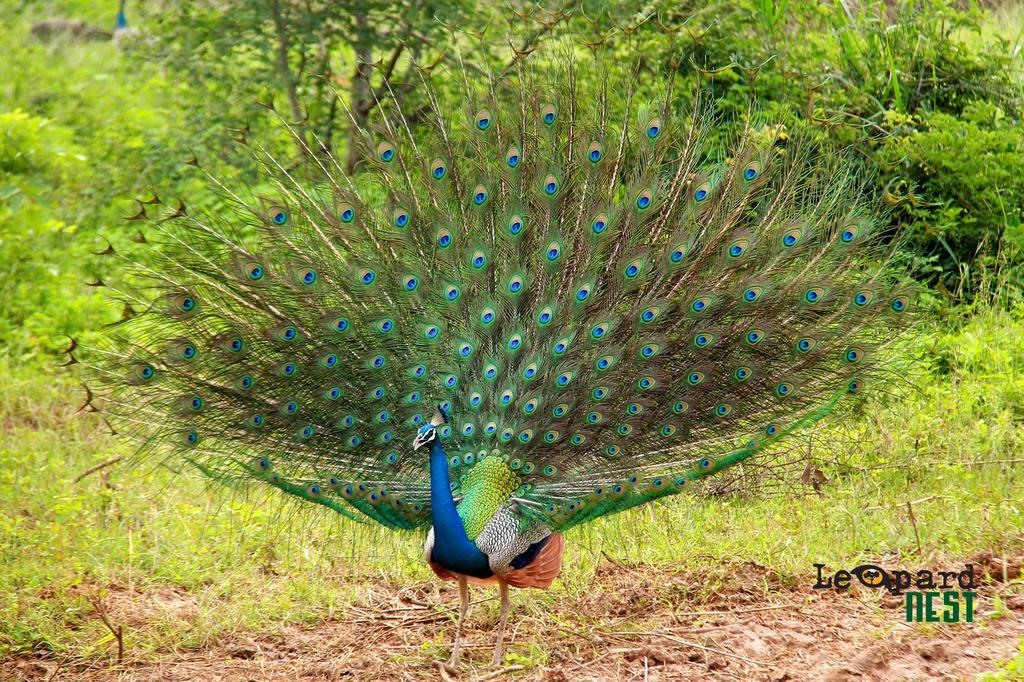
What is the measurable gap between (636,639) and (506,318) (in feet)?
5.27

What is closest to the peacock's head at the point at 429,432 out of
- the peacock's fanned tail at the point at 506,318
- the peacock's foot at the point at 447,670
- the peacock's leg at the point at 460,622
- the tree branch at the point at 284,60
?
the peacock's fanned tail at the point at 506,318

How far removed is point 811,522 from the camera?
250 inches

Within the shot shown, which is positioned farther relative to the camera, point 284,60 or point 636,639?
point 284,60

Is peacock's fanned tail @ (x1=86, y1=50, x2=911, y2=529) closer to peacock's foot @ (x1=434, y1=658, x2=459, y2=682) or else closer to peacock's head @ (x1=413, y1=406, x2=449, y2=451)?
peacock's head @ (x1=413, y1=406, x2=449, y2=451)

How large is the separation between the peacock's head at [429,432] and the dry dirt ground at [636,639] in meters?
1.18

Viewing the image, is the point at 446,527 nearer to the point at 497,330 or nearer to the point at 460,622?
the point at 460,622

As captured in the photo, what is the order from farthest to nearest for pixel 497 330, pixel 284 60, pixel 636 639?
1. pixel 284 60
2. pixel 636 639
3. pixel 497 330

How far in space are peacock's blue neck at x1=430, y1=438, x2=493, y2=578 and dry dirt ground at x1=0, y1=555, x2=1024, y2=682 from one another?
64 centimetres

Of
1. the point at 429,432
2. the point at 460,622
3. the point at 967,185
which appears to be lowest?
the point at 460,622

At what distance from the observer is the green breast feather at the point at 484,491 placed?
485cm

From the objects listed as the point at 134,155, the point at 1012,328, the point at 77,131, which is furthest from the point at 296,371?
the point at 77,131

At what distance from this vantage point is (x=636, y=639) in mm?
5277

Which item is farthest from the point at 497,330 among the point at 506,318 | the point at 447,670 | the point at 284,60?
the point at 284,60

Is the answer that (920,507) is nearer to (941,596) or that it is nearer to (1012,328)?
(941,596)
